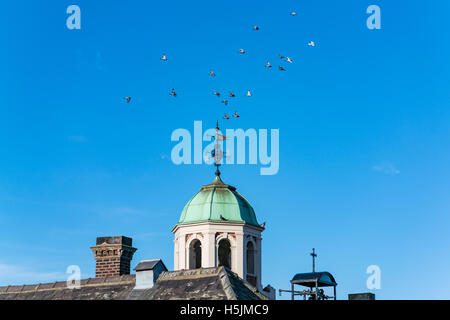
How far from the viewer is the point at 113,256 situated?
43344 mm

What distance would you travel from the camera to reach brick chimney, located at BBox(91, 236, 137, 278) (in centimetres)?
Result: 4325

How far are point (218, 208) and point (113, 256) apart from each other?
18.8 m

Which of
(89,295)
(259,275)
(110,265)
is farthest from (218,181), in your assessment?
(89,295)

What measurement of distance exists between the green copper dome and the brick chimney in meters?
17.1

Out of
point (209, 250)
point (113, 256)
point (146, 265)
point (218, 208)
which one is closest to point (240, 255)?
point (209, 250)

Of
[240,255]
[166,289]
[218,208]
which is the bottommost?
[166,289]

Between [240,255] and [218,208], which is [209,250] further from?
[218,208]

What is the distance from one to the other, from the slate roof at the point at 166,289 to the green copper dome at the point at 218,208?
20.2 m

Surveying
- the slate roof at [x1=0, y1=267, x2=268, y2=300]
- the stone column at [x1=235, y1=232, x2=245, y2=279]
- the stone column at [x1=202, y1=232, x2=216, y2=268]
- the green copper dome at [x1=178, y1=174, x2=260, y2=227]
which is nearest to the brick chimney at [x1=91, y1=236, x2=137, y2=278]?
the slate roof at [x1=0, y1=267, x2=268, y2=300]

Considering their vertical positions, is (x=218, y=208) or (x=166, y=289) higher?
(x=218, y=208)

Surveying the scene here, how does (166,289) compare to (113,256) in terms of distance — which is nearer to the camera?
(166,289)

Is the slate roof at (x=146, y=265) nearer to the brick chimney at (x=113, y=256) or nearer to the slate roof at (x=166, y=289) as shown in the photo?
the slate roof at (x=166, y=289)

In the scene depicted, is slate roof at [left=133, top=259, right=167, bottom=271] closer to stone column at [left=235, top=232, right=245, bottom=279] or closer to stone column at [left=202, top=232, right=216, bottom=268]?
stone column at [left=202, top=232, right=216, bottom=268]
